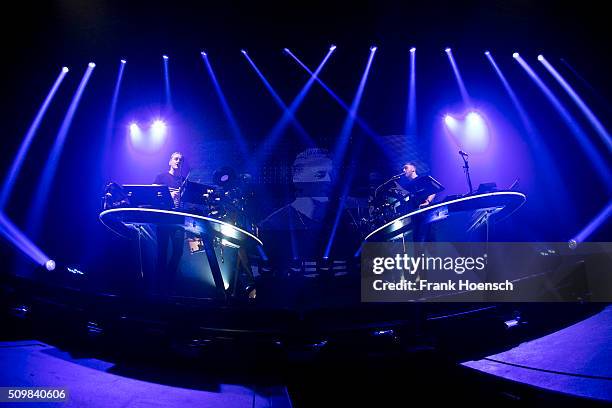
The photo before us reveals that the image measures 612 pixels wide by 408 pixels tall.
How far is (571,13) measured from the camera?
168 inches

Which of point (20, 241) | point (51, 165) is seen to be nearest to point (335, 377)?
point (20, 241)

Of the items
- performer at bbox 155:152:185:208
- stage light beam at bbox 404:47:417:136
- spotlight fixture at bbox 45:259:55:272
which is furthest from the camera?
stage light beam at bbox 404:47:417:136

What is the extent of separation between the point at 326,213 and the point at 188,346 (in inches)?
219

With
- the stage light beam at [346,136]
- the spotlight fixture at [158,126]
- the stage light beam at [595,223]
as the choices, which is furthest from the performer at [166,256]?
the stage light beam at [595,223]

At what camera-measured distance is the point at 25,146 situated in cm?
515

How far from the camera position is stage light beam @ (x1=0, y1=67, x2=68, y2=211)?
4.71m

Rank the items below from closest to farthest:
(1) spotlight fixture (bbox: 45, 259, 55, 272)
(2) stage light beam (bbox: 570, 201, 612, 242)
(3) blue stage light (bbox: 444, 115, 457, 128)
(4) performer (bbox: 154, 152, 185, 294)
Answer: (4) performer (bbox: 154, 152, 185, 294) → (1) spotlight fixture (bbox: 45, 259, 55, 272) → (2) stage light beam (bbox: 570, 201, 612, 242) → (3) blue stage light (bbox: 444, 115, 457, 128)

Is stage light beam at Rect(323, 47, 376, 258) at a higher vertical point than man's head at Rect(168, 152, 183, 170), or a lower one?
higher

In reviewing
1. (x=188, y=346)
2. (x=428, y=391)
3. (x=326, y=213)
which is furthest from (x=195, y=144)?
(x=428, y=391)

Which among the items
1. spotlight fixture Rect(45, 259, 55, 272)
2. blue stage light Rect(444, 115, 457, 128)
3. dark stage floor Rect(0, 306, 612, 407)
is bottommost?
dark stage floor Rect(0, 306, 612, 407)

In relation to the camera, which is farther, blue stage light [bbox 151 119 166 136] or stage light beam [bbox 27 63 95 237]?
blue stage light [bbox 151 119 166 136]

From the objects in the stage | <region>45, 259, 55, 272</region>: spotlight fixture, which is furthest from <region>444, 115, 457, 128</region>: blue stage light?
<region>45, 259, 55, 272</region>: spotlight fixture

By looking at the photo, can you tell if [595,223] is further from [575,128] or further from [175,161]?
[175,161]

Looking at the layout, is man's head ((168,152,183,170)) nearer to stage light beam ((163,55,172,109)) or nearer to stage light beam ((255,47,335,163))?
stage light beam ((163,55,172,109))
